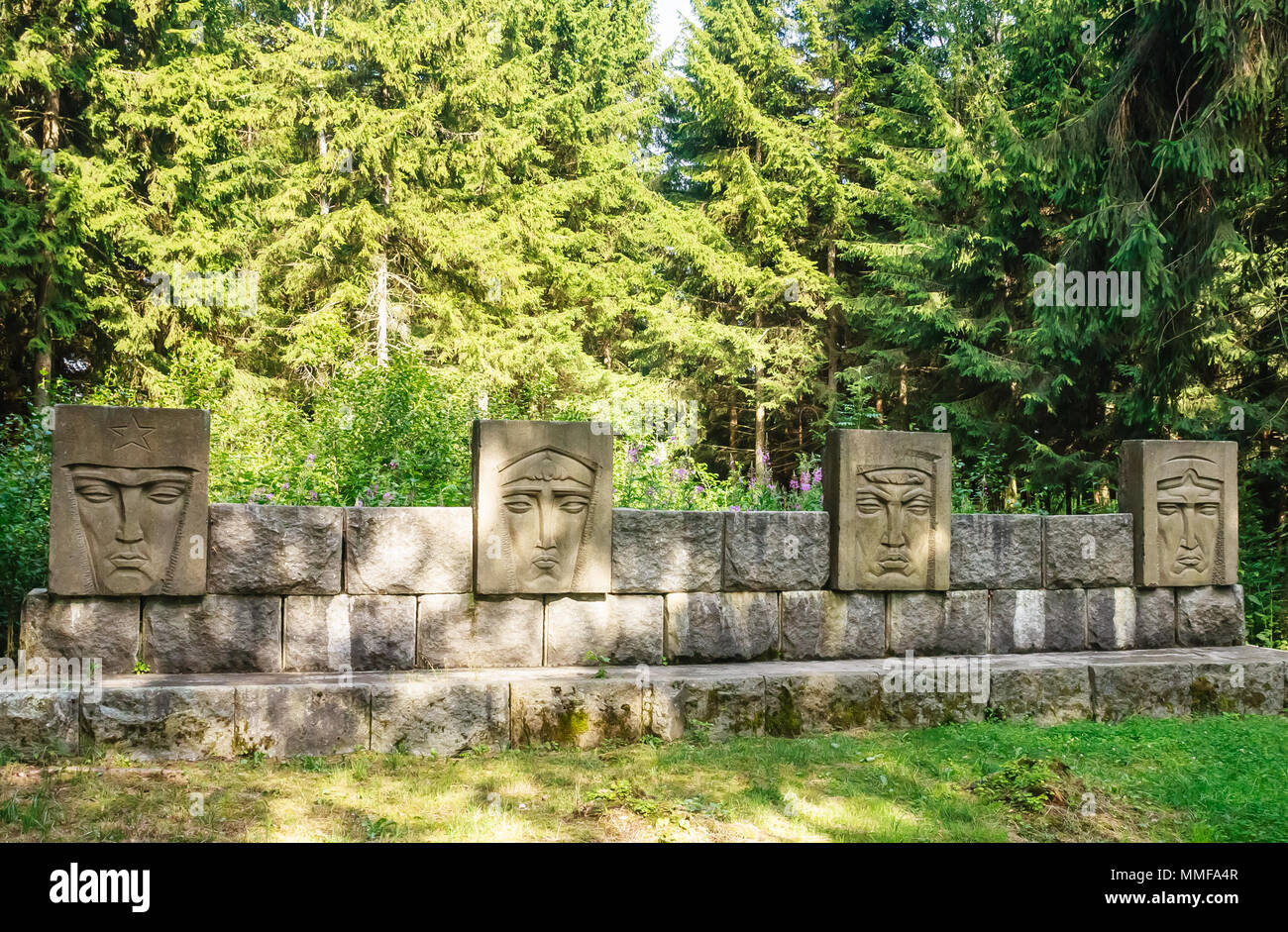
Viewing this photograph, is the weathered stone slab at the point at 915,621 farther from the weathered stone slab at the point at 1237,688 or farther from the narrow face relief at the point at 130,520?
the narrow face relief at the point at 130,520

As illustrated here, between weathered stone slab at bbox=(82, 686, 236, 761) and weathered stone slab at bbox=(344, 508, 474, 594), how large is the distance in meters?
0.93

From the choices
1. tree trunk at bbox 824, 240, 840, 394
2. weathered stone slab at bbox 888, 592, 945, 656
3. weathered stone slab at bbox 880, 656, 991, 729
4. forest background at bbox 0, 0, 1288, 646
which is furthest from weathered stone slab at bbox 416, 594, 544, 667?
tree trunk at bbox 824, 240, 840, 394

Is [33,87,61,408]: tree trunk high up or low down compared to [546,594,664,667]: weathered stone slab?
up

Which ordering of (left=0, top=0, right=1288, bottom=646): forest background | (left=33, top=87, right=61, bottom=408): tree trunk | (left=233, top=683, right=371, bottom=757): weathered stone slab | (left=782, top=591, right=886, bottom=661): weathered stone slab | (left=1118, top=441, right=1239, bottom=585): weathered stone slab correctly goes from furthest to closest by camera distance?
(left=33, top=87, right=61, bottom=408): tree trunk → (left=0, top=0, right=1288, bottom=646): forest background → (left=1118, top=441, right=1239, bottom=585): weathered stone slab → (left=782, top=591, right=886, bottom=661): weathered stone slab → (left=233, top=683, right=371, bottom=757): weathered stone slab

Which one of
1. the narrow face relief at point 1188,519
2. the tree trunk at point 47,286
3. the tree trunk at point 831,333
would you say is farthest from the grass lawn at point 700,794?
the tree trunk at point 831,333

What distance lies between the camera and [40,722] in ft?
13.6

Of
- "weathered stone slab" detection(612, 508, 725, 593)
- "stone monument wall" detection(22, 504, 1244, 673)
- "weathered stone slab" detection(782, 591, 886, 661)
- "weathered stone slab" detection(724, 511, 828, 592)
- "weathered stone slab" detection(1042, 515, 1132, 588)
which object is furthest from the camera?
"weathered stone slab" detection(1042, 515, 1132, 588)

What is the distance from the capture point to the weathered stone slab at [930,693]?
527cm

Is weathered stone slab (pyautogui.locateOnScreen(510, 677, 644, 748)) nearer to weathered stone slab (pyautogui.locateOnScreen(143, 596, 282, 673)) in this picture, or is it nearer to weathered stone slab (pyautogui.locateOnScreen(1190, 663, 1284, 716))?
weathered stone slab (pyautogui.locateOnScreen(143, 596, 282, 673))

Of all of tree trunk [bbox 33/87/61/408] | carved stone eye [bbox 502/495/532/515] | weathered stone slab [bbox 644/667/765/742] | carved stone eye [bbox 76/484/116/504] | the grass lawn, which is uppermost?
tree trunk [bbox 33/87/61/408]

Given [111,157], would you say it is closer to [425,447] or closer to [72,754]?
[425,447]

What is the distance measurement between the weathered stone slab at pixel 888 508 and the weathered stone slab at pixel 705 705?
108 cm

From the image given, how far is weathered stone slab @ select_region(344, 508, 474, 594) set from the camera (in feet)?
16.2

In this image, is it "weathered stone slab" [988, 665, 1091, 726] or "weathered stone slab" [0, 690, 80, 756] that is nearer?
"weathered stone slab" [0, 690, 80, 756]
